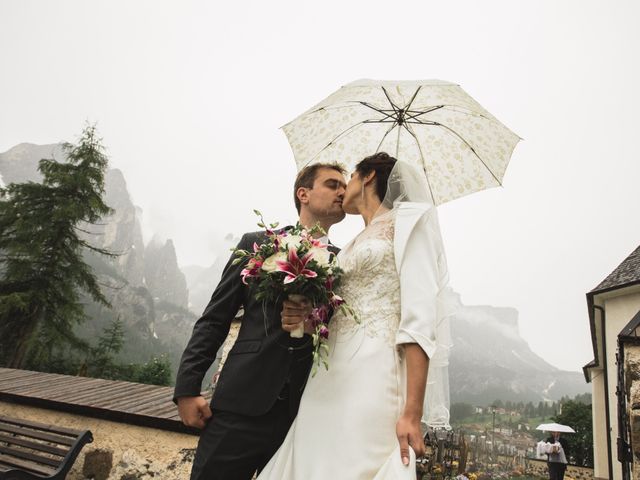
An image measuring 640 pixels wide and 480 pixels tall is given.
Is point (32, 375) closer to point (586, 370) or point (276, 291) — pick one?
point (276, 291)

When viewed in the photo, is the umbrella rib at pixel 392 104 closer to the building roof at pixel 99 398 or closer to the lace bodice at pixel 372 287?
the lace bodice at pixel 372 287

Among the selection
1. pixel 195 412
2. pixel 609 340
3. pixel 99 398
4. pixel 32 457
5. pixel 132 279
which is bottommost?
pixel 32 457

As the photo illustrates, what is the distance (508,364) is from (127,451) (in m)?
210

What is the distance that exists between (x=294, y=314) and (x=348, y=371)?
14.1 inches

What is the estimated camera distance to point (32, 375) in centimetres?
587

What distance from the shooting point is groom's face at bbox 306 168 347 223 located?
2.62 meters

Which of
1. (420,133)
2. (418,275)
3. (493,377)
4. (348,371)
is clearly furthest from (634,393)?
(493,377)

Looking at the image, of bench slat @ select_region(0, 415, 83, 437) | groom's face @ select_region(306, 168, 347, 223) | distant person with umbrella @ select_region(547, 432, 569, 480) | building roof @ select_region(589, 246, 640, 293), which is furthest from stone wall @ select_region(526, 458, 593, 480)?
groom's face @ select_region(306, 168, 347, 223)

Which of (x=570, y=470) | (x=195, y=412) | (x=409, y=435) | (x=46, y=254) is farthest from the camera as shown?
(x=570, y=470)

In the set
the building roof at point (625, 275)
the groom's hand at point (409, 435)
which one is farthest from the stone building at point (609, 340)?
the groom's hand at point (409, 435)

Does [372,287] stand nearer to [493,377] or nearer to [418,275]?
[418,275]

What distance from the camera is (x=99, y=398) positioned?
A: 4410mm

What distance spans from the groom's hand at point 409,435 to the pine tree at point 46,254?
19165 mm

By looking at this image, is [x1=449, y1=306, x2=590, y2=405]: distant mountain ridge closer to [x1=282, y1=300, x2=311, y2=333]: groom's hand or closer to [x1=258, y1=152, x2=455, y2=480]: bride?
[x1=258, y1=152, x2=455, y2=480]: bride
